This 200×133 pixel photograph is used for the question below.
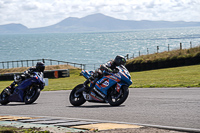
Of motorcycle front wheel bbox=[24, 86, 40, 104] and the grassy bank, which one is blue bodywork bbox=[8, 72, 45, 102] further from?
the grassy bank

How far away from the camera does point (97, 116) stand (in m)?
8.80

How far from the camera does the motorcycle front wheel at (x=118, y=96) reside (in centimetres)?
1023

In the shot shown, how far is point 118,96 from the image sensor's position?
413 inches

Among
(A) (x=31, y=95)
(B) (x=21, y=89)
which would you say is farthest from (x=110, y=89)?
(B) (x=21, y=89)

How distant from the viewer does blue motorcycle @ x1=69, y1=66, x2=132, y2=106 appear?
1034cm

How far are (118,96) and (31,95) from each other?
4.27 metres

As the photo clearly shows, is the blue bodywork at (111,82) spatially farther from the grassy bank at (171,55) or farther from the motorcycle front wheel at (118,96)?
the grassy bank at (171,55)

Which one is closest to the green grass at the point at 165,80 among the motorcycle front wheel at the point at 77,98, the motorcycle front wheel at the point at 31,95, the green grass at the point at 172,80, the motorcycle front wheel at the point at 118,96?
the green grass at the point at 172,80

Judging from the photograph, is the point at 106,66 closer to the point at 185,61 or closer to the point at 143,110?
the point at 143,110

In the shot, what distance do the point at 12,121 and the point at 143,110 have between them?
3.28m

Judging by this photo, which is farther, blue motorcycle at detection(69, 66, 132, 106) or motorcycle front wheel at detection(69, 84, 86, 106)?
motorcycle front wheel at detection(69, 84, 86, 106)

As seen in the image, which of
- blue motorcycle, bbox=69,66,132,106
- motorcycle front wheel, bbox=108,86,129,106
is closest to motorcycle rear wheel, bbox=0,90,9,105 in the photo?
blue motorcycle, bbox=69,66,132,106

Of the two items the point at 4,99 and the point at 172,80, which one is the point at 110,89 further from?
the point at 172,80

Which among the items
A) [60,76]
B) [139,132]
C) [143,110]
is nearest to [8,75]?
[60,76]
